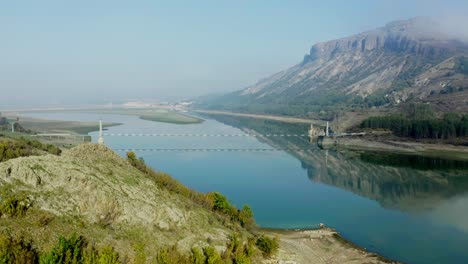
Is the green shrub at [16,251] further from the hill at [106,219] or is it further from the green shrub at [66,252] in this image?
the green shrub at [66,252]

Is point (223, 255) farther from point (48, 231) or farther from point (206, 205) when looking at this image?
point (48, 231)

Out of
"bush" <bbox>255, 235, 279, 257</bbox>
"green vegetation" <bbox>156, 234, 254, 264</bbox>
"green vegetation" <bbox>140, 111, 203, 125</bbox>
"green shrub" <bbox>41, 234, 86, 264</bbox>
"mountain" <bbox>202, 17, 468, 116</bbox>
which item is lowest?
"green vegetation" <bbox>140, 111, 203, 125</bbox>

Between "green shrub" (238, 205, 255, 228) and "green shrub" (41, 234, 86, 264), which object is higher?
"green shrub" (41, 234, 86, 264)

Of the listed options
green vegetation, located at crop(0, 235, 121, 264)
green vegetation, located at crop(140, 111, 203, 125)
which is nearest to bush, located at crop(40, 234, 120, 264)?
green vegetation, located at crop(0, 235, 121, 264)

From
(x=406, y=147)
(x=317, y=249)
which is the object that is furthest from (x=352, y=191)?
(x=406, y=147)

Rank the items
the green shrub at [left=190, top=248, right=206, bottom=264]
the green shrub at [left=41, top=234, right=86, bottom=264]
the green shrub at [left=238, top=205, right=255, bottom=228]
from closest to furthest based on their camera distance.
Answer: the green shrub at [left=41, top=234, right=86, bottom=264] < the green shrub at [left=190, top=248, right=206, bottom=264] < the green shrub at [left=238, top=205, right=255, bottom=228]

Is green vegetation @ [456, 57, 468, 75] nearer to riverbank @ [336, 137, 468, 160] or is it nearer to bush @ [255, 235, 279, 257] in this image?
riverbank @ [336, 137, 468, 160]
